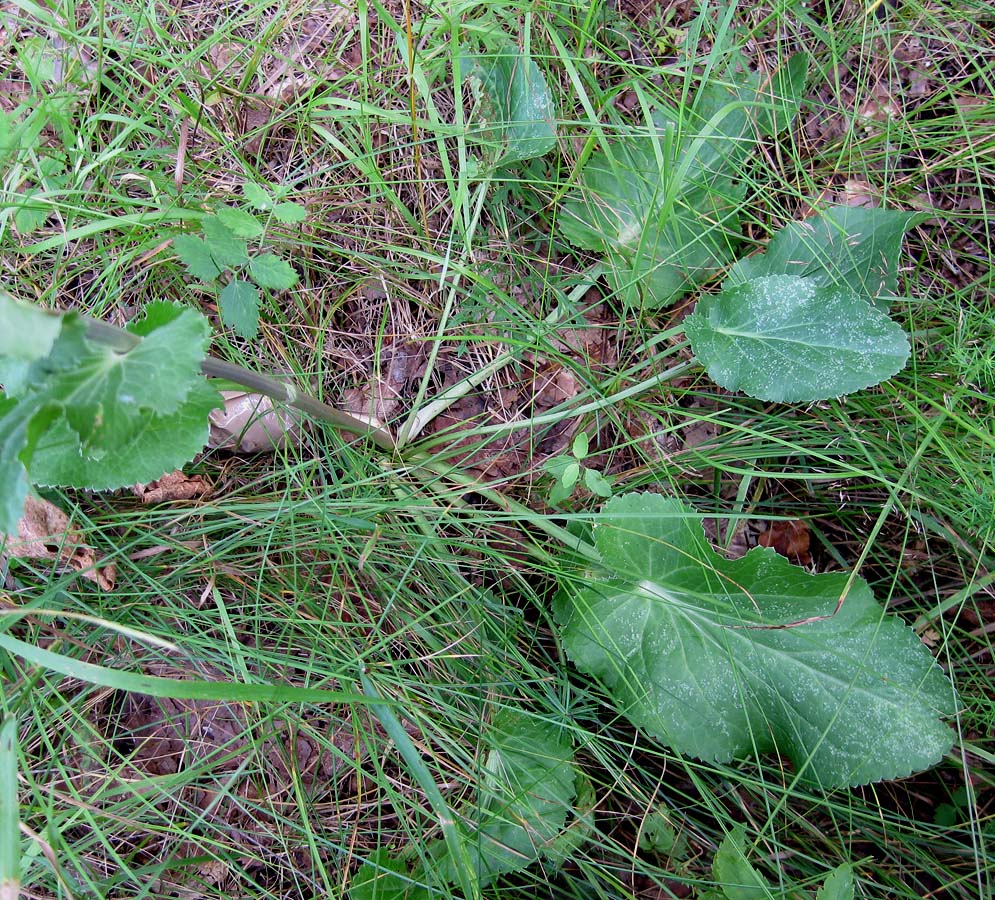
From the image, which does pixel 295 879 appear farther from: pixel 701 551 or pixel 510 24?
pixel 510 24

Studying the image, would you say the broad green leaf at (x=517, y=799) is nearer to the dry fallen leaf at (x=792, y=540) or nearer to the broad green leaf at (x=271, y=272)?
the dry fallen leaf at (x=792, y=540)

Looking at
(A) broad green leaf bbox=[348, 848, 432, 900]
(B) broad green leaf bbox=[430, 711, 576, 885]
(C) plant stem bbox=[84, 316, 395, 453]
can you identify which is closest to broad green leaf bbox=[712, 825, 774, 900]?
(B) broad green leaf bbox=[430, 711, 576, 885]

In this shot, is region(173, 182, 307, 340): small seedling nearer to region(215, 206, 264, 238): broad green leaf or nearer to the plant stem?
region(215, 206, 264, 238): broad green leaf

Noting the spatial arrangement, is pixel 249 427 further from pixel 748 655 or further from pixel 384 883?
pixel 748 655

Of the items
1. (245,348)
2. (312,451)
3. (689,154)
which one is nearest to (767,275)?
(689,154)

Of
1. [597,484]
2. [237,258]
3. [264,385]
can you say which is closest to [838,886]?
[597,484]

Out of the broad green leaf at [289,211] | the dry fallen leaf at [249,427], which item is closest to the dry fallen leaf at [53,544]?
the dry fallen leaf at [249,427]
